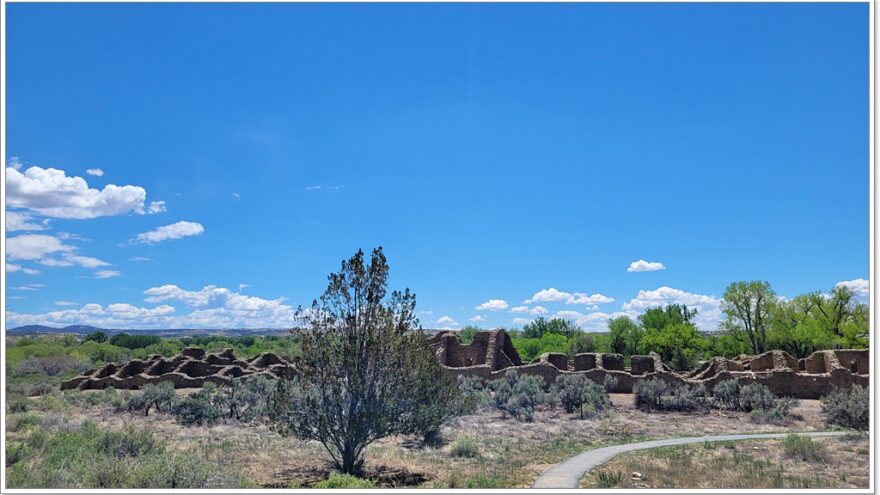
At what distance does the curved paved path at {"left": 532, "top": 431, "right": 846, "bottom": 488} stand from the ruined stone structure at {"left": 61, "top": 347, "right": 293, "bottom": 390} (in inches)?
930

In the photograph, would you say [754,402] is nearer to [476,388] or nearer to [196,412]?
[476,388]

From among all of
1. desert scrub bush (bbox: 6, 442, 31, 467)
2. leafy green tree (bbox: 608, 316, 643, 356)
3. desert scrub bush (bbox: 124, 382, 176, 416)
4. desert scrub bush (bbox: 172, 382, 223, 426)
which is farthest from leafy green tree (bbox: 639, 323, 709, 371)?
desert scrub bush (bbox: 6, 442, 31, 467)

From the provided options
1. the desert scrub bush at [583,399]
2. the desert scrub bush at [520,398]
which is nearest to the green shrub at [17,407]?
the desert scrub bush at [520,398]

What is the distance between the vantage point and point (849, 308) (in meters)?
50.5

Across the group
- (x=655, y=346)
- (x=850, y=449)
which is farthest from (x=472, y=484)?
(x=655, y=346)

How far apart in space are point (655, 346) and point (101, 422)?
47.9 m

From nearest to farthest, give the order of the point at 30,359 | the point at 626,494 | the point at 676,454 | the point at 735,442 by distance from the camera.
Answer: the point at 626,494 < the point at 676,454 < the point at 735,442 < the point at 30,359

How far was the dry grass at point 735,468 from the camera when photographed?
11.5 meters

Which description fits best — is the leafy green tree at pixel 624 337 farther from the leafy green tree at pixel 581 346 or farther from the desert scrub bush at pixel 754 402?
the desert scrub bush at pixel 754 402

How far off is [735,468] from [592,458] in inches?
136

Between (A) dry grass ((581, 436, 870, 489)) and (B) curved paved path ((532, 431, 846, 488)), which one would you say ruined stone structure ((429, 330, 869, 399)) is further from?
(A) dry grass ((581, 436, 870, 489))

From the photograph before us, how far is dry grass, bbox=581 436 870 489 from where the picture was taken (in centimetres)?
1148

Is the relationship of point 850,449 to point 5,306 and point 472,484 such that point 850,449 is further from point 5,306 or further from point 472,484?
point 5,306

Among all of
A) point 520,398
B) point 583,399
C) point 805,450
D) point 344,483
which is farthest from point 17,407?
point 805,450
